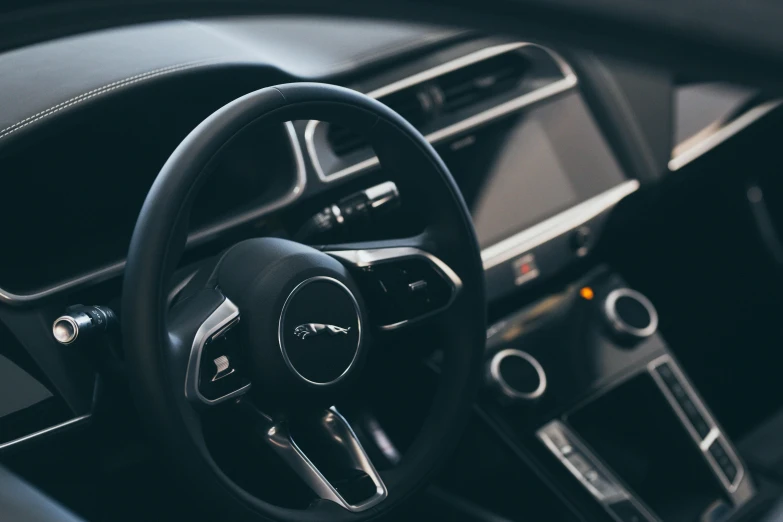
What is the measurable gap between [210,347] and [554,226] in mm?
920

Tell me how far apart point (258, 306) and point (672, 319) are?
142 centimetres

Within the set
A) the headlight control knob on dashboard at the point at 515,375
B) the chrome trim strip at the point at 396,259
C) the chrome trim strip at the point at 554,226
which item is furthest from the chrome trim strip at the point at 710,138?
the chrome trim strip at the point at 396,259

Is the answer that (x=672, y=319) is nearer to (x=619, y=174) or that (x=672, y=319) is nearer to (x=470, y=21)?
(x=619, y=174)

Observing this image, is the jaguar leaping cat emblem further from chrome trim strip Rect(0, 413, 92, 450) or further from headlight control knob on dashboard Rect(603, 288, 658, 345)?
headlight control knob on dashboard Rect(603, 288, 658, 345)

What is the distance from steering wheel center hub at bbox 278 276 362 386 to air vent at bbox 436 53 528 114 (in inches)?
25.1

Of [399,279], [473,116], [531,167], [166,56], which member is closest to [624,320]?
[531,167]

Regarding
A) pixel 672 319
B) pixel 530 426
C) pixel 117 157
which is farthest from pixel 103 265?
pixel 672 319

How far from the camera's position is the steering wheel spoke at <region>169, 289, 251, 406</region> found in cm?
102

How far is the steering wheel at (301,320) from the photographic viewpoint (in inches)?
38.3

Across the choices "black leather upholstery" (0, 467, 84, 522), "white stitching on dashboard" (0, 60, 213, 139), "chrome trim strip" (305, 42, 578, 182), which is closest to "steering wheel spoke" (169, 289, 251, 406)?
"black leather upholstery" (0, 467, 84, 522)

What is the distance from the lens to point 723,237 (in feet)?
7.45

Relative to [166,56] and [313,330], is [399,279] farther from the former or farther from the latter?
[166,56]

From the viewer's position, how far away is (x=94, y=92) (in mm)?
1213

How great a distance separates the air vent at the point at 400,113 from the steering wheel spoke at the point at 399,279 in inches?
13.1
